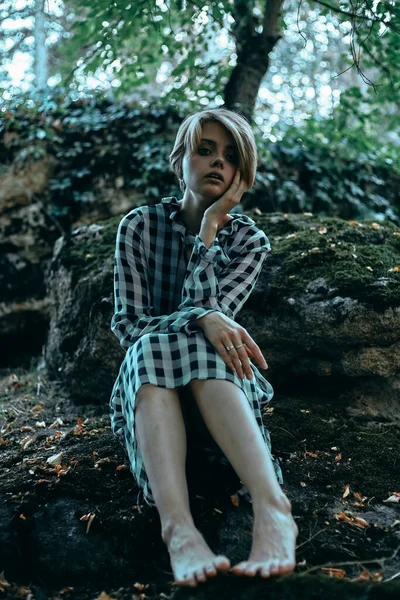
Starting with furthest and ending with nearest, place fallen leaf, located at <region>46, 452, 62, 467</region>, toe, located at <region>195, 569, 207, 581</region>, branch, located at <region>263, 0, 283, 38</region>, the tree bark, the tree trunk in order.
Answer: the tree trunk → the tree bark → branch, located at <region>263, 0, 283, 38</region> → fallen leaf, located at <region>46, 452, 62, 467</region> → toe, located at <region>195, 569, 207, 581</region>

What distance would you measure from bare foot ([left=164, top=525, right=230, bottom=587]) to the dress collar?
1.30 meters

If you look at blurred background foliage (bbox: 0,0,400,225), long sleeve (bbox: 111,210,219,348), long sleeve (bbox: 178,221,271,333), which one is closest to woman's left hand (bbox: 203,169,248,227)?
long sleeve (bbox: 178,221,271,333)

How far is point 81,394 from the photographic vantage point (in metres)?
4.06

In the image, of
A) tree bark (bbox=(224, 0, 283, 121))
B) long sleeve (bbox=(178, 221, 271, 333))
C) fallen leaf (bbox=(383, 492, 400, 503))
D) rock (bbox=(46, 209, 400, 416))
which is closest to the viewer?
long sleeve (bbox=(178, 221, 271, 333))

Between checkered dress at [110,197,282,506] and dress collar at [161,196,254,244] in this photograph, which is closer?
checkered dress at [110,197,282,506]

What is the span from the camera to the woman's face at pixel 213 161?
8.80ft

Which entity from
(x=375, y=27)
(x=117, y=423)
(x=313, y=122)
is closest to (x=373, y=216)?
(x=313, y=122)

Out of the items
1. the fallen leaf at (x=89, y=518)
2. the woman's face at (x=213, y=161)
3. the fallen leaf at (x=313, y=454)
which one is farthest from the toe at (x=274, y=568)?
the woman's face at (x=213, y=161)

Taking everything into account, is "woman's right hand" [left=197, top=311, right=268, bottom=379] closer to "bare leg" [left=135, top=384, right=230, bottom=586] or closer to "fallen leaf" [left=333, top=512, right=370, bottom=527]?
"bare leg" [left=135, top=384, right=230, bottom=586]

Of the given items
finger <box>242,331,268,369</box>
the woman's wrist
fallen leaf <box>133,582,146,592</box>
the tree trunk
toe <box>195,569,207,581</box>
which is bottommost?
fallen leaf <box>133,582,146,592</box>

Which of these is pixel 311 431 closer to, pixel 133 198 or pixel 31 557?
pixel 31 557

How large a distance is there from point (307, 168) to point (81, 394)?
3.58 metres

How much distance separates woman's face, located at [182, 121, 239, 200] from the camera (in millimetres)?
2682

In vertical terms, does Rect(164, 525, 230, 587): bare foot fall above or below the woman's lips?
below
